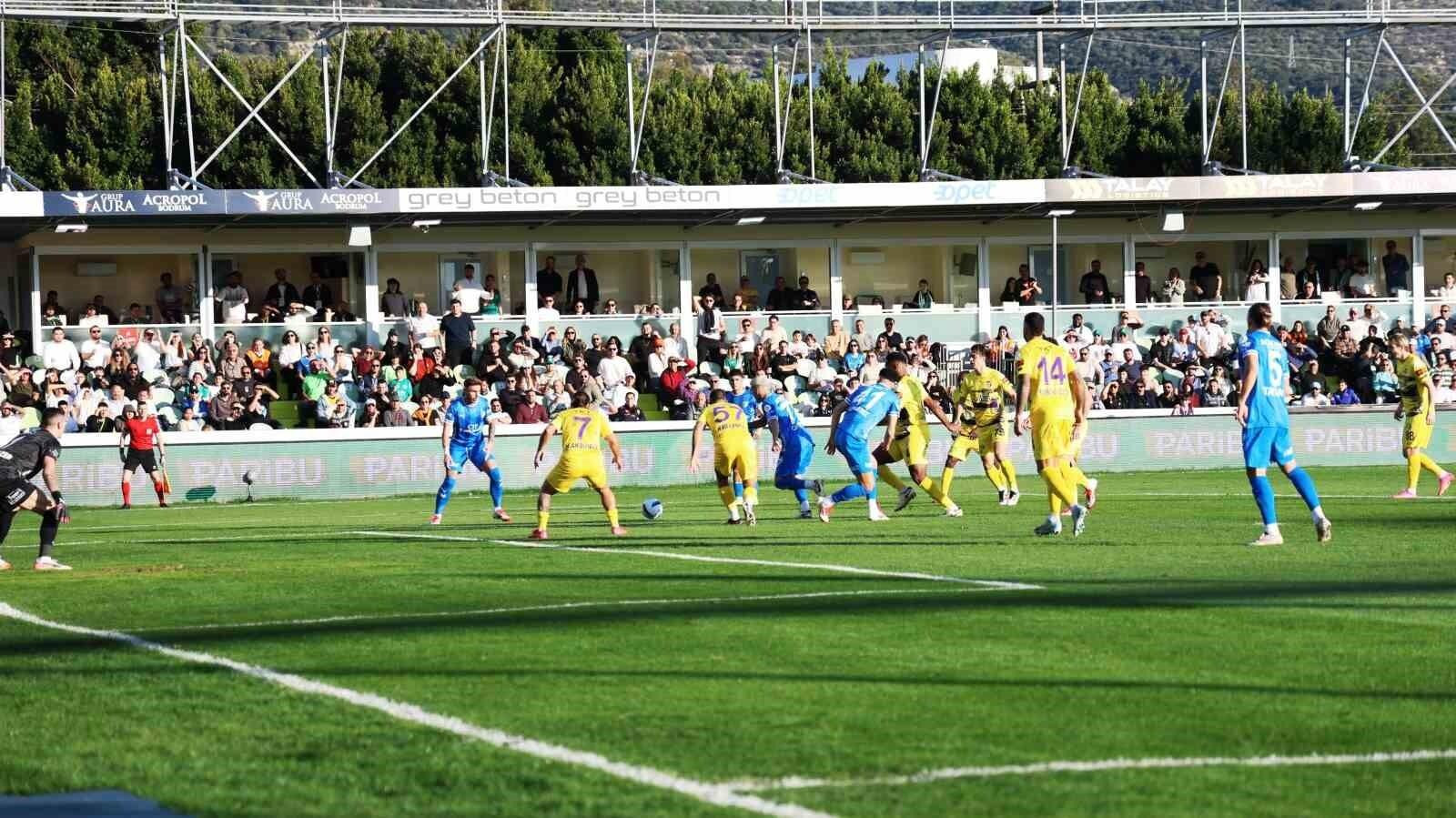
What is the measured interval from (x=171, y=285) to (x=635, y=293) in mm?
10134

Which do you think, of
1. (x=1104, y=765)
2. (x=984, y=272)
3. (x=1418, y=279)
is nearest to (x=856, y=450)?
(x=1104, y=765)

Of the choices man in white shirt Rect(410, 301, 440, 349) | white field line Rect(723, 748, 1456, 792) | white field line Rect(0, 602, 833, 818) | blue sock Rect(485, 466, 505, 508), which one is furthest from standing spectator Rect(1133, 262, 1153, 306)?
white field line Rect(723, 748, 1456, 792)

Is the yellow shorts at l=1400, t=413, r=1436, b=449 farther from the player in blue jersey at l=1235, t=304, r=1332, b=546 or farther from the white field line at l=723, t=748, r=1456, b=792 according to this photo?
the white field line at l=723, t=748, r=1456, b=792

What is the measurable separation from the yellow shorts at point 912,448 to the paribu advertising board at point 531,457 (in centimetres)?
839

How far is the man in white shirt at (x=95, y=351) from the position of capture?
3547 cm

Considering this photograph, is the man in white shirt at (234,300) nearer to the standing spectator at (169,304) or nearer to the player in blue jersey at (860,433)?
the standing spectator at (169,304)

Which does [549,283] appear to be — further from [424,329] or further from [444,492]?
[444,492]

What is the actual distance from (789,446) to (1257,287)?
78.7ft

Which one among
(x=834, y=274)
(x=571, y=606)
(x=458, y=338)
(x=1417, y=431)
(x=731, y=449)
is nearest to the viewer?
(x=571, y=606)

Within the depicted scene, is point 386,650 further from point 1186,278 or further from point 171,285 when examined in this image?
point 1186,278

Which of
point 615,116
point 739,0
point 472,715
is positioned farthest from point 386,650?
point 615,116

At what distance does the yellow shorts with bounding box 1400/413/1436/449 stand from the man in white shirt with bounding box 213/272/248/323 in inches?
908

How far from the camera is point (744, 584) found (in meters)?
13.6

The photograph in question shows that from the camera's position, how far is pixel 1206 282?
4366cm
